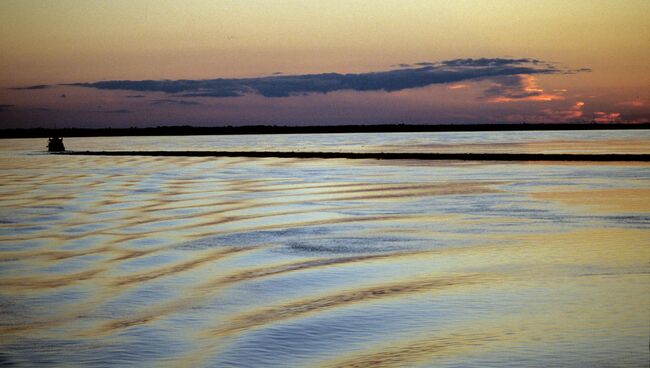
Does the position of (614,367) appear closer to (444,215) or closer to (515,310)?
(515,310)

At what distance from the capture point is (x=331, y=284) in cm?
1063

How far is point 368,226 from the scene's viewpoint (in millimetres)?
17047

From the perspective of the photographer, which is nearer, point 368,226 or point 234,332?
point 234,332

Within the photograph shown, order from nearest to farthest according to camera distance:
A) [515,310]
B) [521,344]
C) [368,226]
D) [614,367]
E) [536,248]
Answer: [614,367] < [521,344] < [515,310] < [536,248] < [368,226]

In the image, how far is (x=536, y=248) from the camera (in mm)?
13367

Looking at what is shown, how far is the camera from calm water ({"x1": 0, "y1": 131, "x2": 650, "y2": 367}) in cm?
737

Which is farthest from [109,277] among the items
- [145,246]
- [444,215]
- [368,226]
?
[444,215]

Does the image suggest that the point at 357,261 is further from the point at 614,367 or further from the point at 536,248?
the point at 614,367

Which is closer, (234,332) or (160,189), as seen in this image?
(234,332)

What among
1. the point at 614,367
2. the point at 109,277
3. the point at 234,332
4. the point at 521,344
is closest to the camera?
the point at 614,367

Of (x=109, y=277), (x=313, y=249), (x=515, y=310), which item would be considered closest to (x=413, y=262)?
(x=313, y=249)

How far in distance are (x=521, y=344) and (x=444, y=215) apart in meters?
11.6

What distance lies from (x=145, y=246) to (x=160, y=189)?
16072 mm

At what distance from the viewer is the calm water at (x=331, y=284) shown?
7.37m
